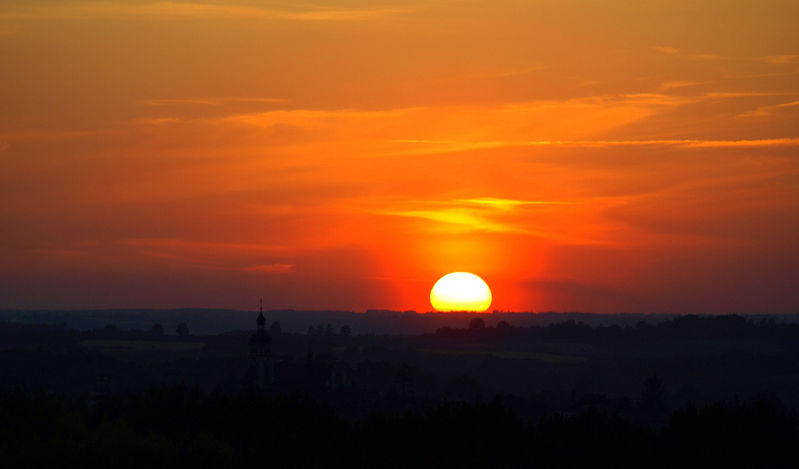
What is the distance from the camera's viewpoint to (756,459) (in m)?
80.0

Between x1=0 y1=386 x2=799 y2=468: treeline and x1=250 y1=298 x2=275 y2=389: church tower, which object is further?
x1=250 y1=298 x2=275 y2=389: church tower

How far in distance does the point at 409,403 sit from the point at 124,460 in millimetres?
96732

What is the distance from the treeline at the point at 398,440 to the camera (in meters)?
75.8

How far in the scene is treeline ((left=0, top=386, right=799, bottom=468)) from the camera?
249ft

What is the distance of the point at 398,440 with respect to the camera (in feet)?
259

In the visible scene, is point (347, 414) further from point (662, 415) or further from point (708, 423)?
point (708, 423)

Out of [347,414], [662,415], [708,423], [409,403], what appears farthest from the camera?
[662,415]

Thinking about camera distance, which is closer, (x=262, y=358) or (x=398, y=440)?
(x=398, y=440)

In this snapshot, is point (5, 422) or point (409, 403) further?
point (409, 403)

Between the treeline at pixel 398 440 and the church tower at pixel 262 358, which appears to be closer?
the treeline at pixel 398 440

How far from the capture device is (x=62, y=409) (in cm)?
9038

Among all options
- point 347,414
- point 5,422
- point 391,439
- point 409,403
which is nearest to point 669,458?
point 391,439

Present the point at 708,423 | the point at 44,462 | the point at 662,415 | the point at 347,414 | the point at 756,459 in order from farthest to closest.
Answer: the point at 662,415 → the point at 347,414 → the point at 708,423 → the point at 756,459 → the point at 44,462

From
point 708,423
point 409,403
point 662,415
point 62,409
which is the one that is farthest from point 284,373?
point 708,423
